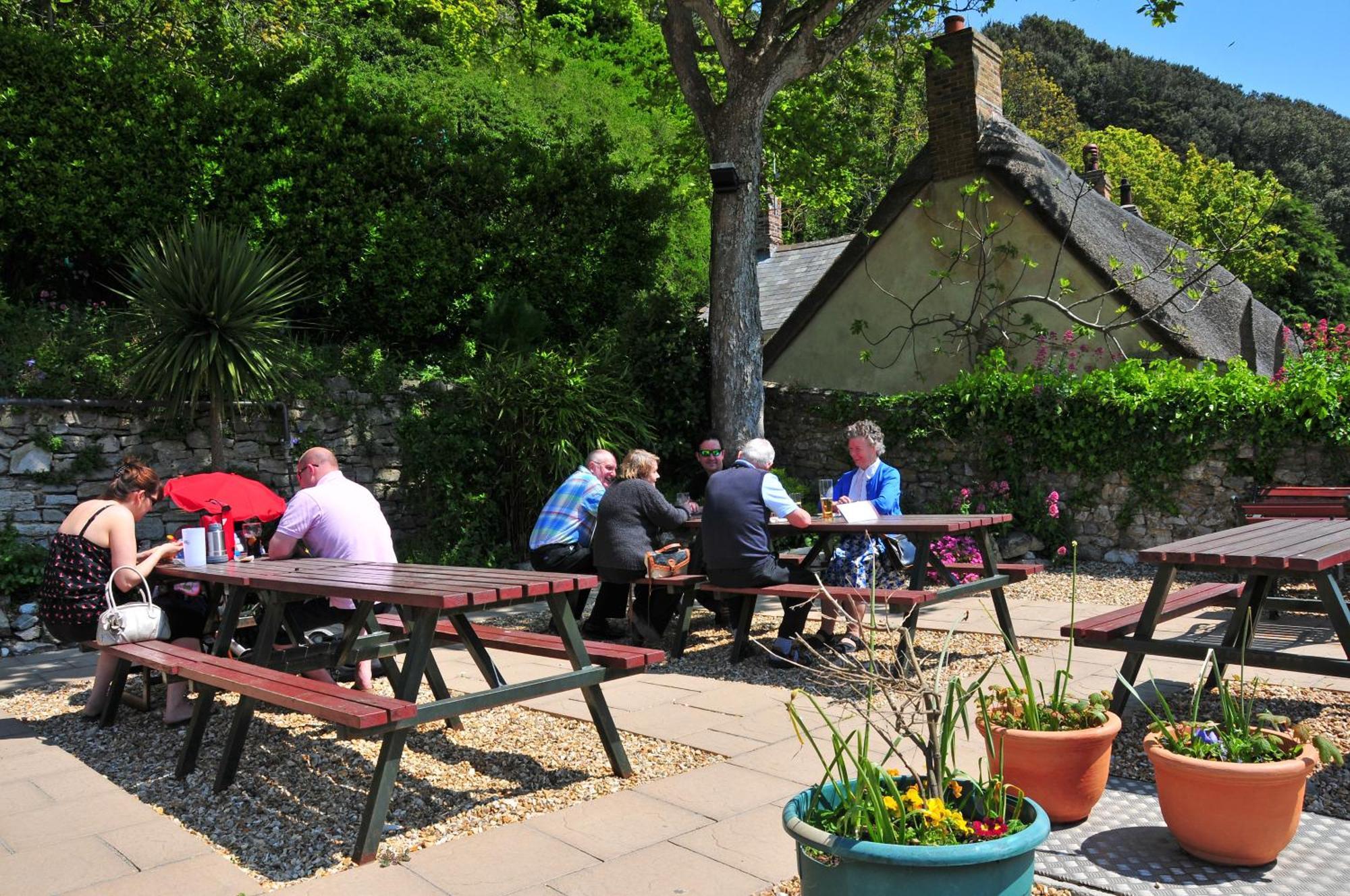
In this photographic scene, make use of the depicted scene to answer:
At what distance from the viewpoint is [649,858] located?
3.38m

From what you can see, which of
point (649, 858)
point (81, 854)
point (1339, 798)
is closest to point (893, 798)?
point (649, 858)

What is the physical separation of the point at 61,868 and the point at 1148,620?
435cm

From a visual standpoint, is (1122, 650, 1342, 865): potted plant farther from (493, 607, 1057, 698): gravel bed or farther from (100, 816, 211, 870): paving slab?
(100, 816, 211, 870): paving slab

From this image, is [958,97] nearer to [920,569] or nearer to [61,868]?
[920,569]

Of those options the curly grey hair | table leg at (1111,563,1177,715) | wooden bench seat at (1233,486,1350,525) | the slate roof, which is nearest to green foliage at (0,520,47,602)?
the curly grey hair

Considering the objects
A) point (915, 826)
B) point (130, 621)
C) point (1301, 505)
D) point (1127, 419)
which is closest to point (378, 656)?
point (130, 621)

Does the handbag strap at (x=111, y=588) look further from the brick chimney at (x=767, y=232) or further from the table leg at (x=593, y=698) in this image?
the brick chimney at (x=767, y=232)

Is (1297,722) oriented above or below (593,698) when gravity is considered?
below

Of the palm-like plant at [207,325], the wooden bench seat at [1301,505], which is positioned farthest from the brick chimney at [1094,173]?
the palm-like plant at [207,325]

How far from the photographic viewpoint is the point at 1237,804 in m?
2.96

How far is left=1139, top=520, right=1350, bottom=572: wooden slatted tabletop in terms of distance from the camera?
395 cm

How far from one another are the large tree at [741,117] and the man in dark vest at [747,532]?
443 centimetres

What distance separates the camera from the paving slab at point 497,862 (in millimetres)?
3199

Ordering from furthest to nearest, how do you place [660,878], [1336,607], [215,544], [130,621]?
[215,544] < [130,621] < [1336,607] < [660,878]
